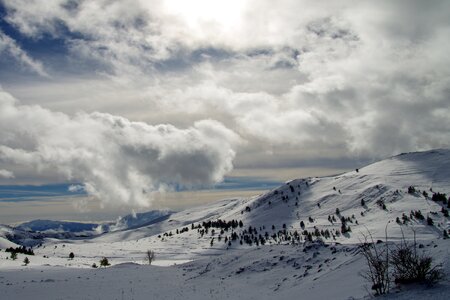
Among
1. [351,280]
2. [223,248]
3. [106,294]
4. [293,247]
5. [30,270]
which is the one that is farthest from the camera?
[223,248]

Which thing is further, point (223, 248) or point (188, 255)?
point (223, 248)

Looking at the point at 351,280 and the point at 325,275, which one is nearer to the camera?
the point at 351,280

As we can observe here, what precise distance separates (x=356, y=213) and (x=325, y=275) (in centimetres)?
17538

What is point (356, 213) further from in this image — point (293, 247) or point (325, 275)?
point (325, 275)

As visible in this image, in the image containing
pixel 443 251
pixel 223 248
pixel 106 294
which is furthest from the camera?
pixel 223 248

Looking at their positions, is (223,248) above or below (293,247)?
below

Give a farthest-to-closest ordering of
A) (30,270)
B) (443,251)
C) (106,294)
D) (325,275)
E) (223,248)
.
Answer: (223,248) < (30,270) < (106,294) < (325,275) < (443,251)

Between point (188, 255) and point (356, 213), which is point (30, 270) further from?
point (356, 213)

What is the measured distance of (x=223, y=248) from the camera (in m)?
187

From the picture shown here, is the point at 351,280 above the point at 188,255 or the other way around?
above

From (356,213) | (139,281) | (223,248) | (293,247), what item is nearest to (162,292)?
(139,281)

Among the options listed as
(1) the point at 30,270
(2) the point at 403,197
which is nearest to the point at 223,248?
(2) the point at 403,197

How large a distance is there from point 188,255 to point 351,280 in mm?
150349

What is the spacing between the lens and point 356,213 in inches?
7613
